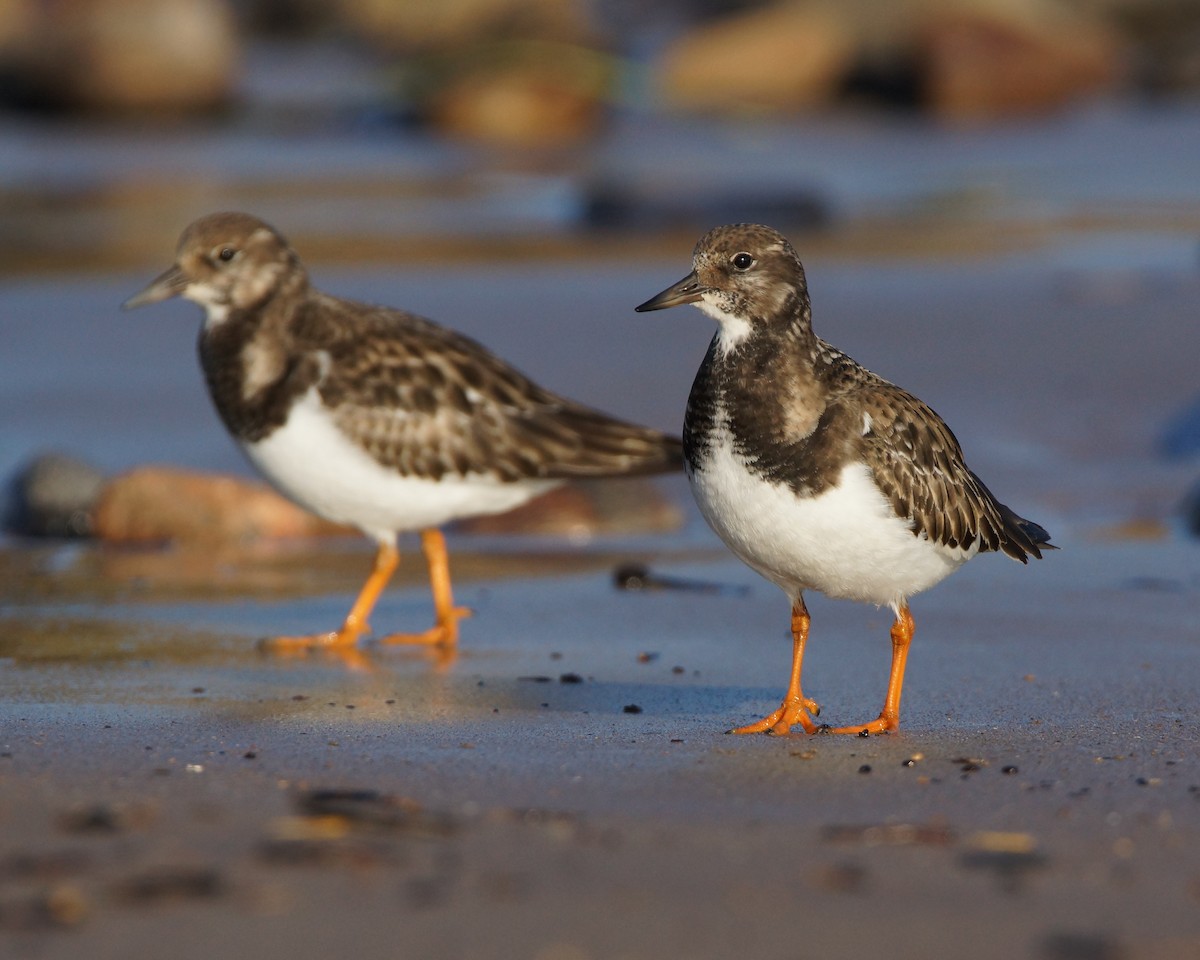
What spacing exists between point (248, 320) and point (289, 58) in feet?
Answer: 102

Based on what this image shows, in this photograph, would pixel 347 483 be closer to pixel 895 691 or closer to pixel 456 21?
pixel 895 691

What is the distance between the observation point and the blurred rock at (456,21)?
29.8 meters

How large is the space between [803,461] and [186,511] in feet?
13.4

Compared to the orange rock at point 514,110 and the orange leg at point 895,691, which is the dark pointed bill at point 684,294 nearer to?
the orange leg at point 895,691

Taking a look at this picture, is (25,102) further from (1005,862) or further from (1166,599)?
(1005,862)

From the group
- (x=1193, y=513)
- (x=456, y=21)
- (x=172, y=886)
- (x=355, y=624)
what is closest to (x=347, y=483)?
(x=355, y=624)

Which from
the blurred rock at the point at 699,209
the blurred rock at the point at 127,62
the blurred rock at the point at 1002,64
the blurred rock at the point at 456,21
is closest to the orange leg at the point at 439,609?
the blurred rock at the point at 699,209

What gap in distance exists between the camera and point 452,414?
711 centimetres

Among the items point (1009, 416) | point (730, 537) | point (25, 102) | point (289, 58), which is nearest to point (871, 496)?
point (730, 537)

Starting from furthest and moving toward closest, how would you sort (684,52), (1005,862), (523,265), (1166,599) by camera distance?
(684,52) < (523,265) < (1166,599) < (1005,862)

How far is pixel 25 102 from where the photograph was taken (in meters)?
26.1

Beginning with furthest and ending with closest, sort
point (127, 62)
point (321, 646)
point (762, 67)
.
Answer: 1. point (762, 67)
2. point (127, 62)
3. point (321, 646)

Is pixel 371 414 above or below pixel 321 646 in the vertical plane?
above

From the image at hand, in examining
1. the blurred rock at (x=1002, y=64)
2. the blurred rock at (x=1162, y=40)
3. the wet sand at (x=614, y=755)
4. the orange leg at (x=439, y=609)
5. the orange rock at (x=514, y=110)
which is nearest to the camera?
the wet sand at (x=614, y=755)
